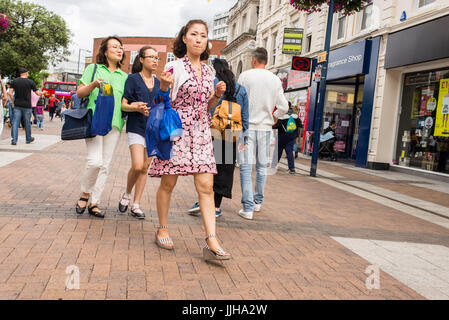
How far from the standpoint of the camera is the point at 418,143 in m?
13.3

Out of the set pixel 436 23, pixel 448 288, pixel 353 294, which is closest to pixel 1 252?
pixel 353 294

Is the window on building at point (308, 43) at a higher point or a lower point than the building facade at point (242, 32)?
lower

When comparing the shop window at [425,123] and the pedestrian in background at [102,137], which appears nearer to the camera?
the pedestrian in background at [102,137]

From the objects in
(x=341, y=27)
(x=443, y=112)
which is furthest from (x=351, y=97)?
(x=443, y=112)

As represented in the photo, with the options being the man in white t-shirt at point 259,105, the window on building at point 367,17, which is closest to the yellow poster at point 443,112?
the window on building at point 367,17

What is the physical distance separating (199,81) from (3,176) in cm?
446

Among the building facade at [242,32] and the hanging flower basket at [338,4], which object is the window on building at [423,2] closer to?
the hanging flower basket at [338,4]

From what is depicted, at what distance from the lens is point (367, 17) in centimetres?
1582

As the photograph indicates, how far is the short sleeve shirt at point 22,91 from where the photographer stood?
1148cm

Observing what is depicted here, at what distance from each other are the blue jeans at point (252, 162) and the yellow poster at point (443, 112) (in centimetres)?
821

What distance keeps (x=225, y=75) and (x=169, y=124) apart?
159 cm

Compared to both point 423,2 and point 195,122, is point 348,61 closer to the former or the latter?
point 423,2

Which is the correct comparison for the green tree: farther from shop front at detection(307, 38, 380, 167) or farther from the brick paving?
the brick paving

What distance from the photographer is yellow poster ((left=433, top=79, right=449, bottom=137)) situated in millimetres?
11992
